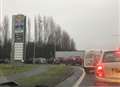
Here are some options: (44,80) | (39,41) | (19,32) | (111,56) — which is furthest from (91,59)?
(39,41)

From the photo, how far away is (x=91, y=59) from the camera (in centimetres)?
4566

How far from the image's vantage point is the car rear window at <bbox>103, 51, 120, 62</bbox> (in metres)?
14.6

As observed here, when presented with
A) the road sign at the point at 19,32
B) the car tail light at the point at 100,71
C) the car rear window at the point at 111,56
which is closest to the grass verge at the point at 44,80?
the car tail light at the point at 100,71

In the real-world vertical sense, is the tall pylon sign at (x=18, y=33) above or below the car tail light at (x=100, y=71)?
above

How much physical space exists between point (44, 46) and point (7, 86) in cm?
11997

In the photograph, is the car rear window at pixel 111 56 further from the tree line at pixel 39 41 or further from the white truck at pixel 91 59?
the tree line at pixel 39 41

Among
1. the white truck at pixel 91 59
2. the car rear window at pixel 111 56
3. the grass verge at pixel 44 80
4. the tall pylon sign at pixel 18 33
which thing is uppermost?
the tall pylon sign at pixel 18 33

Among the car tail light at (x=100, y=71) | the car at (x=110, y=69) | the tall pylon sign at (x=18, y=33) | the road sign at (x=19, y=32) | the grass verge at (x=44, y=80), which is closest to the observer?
the car at (x=110, y=69)

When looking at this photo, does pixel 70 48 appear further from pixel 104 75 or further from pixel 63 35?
pixel 104 75

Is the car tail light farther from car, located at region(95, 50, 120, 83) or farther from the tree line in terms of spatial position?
the tree line

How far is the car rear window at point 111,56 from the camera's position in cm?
1456

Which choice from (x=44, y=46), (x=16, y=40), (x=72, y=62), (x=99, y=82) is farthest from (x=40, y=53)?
(x=99, y=82)

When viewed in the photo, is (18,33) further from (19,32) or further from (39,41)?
(39,41)

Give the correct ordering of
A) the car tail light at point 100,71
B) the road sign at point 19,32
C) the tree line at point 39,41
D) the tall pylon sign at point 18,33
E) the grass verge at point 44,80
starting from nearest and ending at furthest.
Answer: the car tail light at point 100,71
the grass verge at point 44,80
the tall pylon sign at point 18,33
the road sign at point 19,32
the tree line at point 39,41
